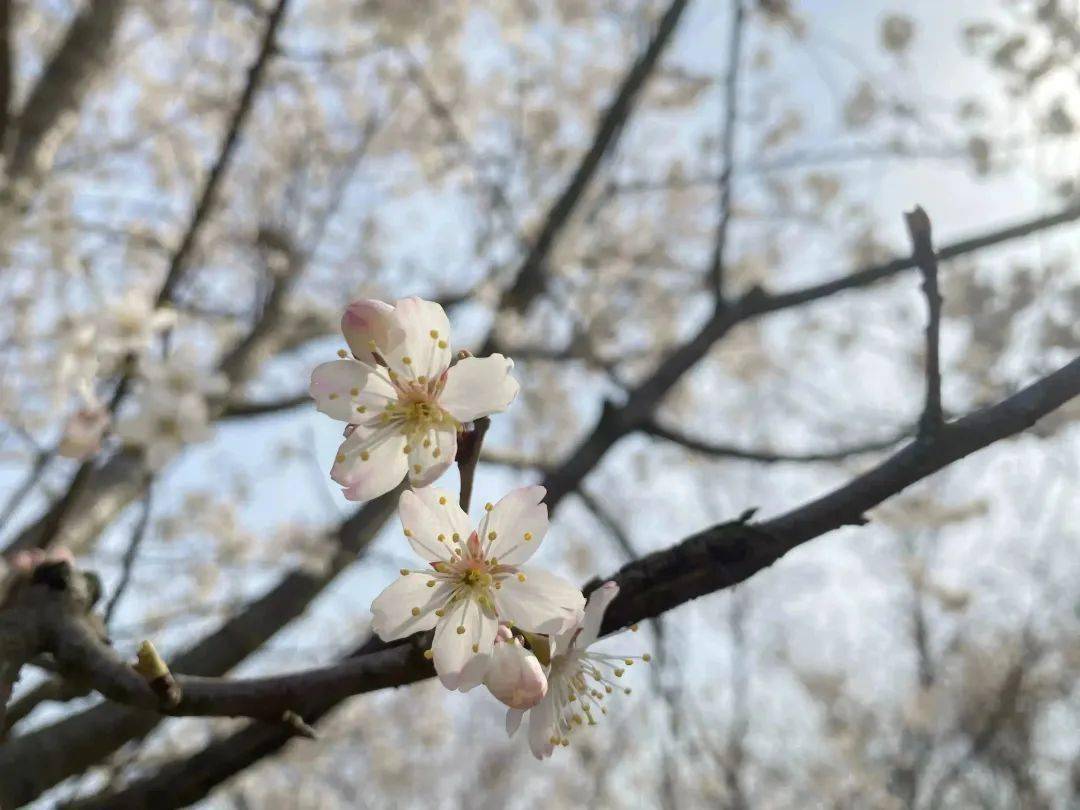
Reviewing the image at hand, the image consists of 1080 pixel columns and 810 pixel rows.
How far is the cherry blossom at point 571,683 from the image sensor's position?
3.12ft

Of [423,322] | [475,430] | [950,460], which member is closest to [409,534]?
[475,430]

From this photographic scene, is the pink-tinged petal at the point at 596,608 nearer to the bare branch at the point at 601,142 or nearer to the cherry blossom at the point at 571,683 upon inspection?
the cherry blossom at the point at 571,683

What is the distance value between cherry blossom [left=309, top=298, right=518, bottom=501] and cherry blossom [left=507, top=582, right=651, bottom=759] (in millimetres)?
230

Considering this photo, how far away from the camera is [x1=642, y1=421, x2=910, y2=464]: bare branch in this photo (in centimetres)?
229

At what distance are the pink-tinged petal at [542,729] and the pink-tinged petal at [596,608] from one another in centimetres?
10

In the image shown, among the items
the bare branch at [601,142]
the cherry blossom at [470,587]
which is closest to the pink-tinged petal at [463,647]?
the cherry blossom at [470,587]

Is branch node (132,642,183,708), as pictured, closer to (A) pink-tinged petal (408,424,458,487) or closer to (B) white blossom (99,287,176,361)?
(A) pink-tinged petal (408,424,458,487)

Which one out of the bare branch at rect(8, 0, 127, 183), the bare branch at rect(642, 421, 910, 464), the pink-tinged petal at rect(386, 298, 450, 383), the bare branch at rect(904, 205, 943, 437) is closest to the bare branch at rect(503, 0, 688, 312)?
the bare branch at rect(642, 421, 910, 464)

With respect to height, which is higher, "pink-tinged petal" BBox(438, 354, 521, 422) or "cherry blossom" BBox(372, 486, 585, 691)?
"pink-tinged petal" BBox(438, 354, 521, 422)

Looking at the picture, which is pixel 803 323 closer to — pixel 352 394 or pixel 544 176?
pixel 544 176

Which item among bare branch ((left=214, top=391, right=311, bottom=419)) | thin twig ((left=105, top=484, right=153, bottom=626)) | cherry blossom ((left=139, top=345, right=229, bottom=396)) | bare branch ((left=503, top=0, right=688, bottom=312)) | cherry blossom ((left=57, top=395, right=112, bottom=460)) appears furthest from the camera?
bare branch ((left=214, top=391, right=311, bottom=419))

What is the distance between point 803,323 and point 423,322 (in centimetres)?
639

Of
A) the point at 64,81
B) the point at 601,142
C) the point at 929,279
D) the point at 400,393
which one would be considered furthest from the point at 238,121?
the point at 929,279

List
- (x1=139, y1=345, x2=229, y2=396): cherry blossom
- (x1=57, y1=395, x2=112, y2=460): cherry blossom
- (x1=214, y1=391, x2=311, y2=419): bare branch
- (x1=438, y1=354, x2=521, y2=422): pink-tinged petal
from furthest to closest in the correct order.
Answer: (x1=214, y1=391, x2=311, y2=419): bare branch, (x1=139, y1=345, x2=229, y2=396): cherry blossom, (x1=57, y1=395, x2=112, y2=460): cherry blossom, (x1=438, y1=354, x2=521, y2=422): pink-tinged petal
